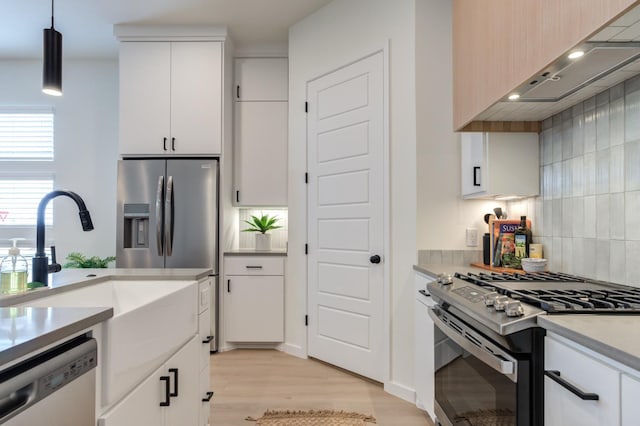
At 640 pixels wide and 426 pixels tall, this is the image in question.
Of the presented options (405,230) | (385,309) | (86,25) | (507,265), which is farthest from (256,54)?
(507,265)

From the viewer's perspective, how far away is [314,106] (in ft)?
11.3

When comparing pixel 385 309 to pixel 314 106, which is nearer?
pixel 385 309

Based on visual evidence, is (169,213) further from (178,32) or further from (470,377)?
(470,377)

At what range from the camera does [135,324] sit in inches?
49.1

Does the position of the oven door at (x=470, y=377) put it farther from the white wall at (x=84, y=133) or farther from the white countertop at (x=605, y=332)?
the white wall at (x=84, y=133)

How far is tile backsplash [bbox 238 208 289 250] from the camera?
4266mm

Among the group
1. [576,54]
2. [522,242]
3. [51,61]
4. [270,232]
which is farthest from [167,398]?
[270,232]

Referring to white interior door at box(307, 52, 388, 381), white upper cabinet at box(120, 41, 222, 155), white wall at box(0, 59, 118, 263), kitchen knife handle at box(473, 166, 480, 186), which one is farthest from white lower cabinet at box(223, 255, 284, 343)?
kitchen knife handle at box(473, 166, 480, 186)

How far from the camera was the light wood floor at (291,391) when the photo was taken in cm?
246

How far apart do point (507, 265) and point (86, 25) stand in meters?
4.05

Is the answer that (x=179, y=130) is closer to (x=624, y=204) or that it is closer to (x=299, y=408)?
(x=299, y=408)

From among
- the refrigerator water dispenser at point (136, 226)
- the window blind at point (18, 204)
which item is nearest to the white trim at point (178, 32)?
the refrigerator water dispenser at point (136, 226)

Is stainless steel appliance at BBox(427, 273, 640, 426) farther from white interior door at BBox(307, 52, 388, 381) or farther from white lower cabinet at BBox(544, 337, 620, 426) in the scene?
white interior door at BBox(307, 52, 388, 381)

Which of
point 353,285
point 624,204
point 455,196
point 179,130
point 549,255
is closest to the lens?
point 624,204
